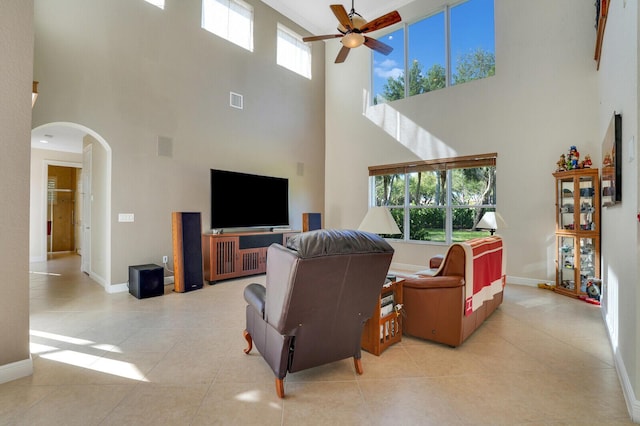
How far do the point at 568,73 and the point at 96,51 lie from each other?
6.79 metres

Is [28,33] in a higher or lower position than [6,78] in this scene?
higher

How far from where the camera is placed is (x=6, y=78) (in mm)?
2021

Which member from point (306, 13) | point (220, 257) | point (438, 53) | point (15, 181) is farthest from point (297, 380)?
point (306, 13)

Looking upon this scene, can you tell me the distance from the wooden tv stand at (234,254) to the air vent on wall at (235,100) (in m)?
2.42

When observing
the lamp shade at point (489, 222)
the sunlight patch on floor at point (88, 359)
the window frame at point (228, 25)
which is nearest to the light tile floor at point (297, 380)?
the sunlight patch on floor at point (88, 359)

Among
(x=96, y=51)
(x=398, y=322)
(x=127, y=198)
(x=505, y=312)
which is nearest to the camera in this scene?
(x=398, y=322)

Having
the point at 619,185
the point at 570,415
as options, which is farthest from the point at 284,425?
the point at 619,185

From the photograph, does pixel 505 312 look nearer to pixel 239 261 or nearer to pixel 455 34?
pixel 239 261


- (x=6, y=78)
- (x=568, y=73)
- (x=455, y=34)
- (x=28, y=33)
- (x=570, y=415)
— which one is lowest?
(x=570, y=415)

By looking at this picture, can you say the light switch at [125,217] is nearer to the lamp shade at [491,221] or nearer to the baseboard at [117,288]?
the baseboard at [117,288]

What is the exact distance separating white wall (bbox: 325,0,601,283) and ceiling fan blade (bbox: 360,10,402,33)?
2.53m

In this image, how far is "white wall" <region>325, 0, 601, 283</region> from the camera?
4.51 meters

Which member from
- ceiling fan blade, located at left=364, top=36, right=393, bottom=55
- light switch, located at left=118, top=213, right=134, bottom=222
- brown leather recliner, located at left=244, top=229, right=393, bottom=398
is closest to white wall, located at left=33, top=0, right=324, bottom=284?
light switch, located at left=118, top=213, right=134, bottom=222

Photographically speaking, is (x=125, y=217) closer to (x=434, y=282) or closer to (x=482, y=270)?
(x=434, y=282)
